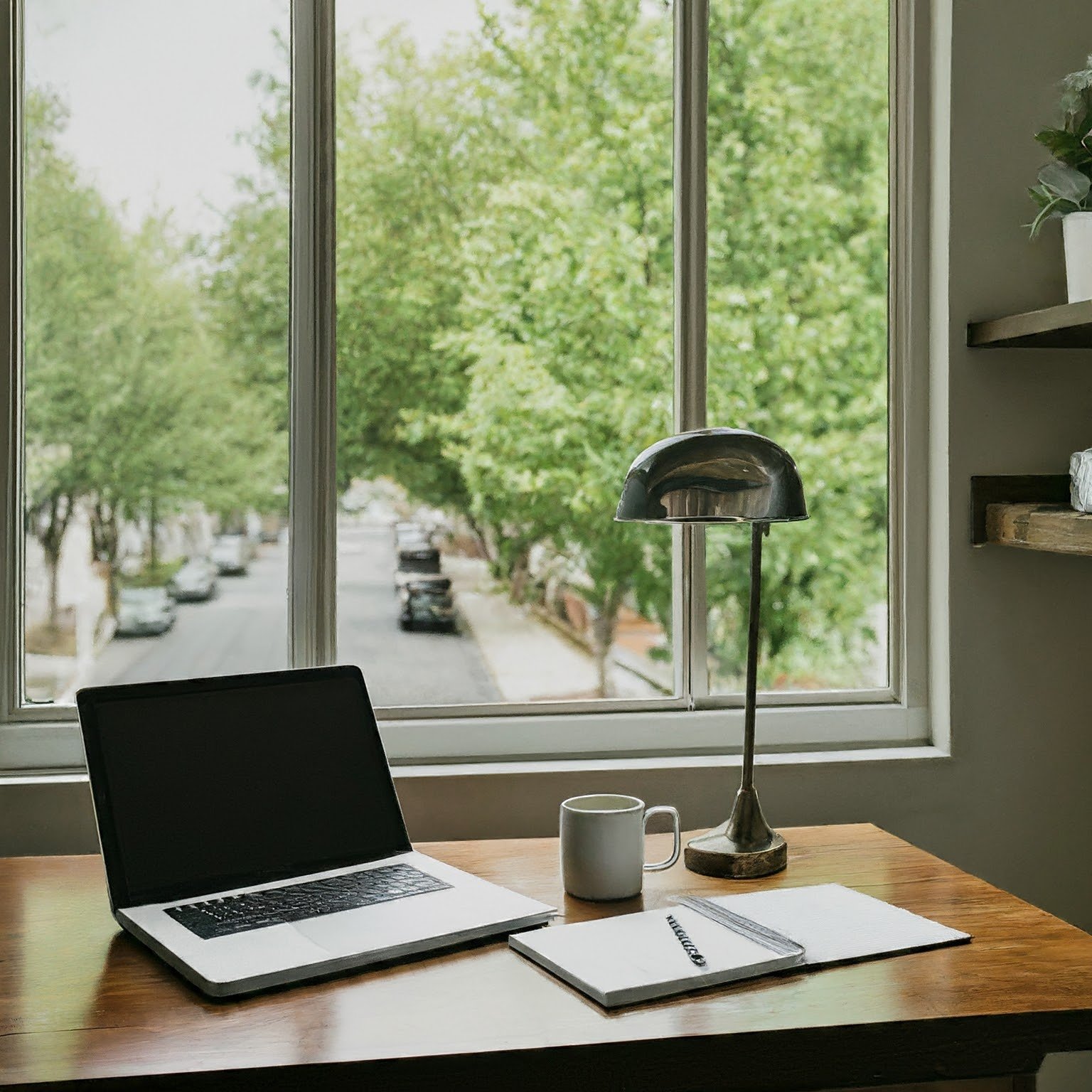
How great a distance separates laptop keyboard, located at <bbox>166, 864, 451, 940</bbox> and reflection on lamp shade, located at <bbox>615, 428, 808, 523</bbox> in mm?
494

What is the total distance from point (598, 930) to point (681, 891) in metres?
0.21

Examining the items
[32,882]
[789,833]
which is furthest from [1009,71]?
[32,882]

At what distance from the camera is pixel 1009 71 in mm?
1940

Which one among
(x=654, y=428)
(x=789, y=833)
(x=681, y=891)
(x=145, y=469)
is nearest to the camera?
(x=681, y=891)

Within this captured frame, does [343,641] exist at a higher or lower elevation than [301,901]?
higher

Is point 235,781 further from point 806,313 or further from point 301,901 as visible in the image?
point 806,313

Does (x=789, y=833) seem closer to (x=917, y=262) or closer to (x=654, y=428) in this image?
(x=654, y=428)

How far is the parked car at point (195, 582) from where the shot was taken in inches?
75.4

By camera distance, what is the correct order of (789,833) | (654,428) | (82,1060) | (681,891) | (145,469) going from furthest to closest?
1. (654,428)
2. (145,469)
3. (789,833)
4. (681,891)
5. (82,1060)

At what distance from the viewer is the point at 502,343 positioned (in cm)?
202

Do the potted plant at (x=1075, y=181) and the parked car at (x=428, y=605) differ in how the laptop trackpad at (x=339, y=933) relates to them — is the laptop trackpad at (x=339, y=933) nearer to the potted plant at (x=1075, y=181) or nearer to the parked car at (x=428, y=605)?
the parked car at (x=428, y=605)

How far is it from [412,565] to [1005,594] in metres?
0.99

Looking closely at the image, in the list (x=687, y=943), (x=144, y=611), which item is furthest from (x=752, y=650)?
(x=144, y=611)

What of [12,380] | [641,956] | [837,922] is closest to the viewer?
[641,956]
